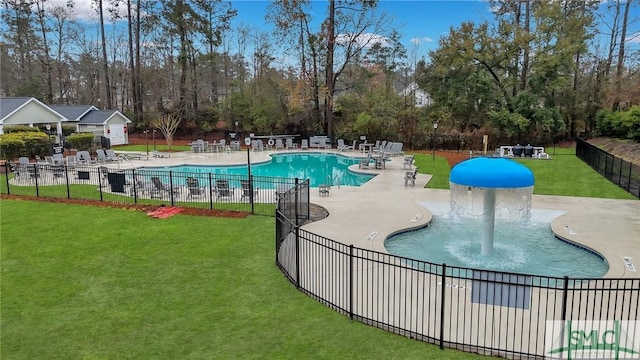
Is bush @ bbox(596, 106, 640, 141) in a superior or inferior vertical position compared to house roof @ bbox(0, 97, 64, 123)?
inferior

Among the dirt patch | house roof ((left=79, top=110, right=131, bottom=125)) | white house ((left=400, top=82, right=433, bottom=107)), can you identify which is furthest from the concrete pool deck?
house roof ((left=79, top=110, right=131, bottom=125))

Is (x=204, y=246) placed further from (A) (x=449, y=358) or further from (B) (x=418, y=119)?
(B) (x=418, y=119)

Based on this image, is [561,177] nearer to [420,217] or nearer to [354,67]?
[420,217]

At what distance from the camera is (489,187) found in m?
8.88

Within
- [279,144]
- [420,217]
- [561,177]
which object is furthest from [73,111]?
[561,177]

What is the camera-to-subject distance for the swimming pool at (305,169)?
22219 mm

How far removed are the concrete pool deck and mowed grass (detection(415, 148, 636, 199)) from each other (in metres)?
1.01

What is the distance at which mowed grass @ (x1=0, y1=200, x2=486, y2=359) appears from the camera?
241 inches

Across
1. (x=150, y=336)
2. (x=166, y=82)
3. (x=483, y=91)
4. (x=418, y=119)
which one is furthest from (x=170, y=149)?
(x=150, y=336)

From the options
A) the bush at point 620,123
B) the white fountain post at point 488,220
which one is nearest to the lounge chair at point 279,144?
the bush at point 620,123

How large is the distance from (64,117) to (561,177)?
35246 mm

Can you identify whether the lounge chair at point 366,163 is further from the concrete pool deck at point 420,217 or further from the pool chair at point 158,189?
the pool chair at point 158,189

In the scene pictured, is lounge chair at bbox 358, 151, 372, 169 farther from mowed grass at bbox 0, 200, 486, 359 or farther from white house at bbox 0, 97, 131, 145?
white house at bbox 0, 97, 131, 145

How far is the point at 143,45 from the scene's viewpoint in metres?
46.1
